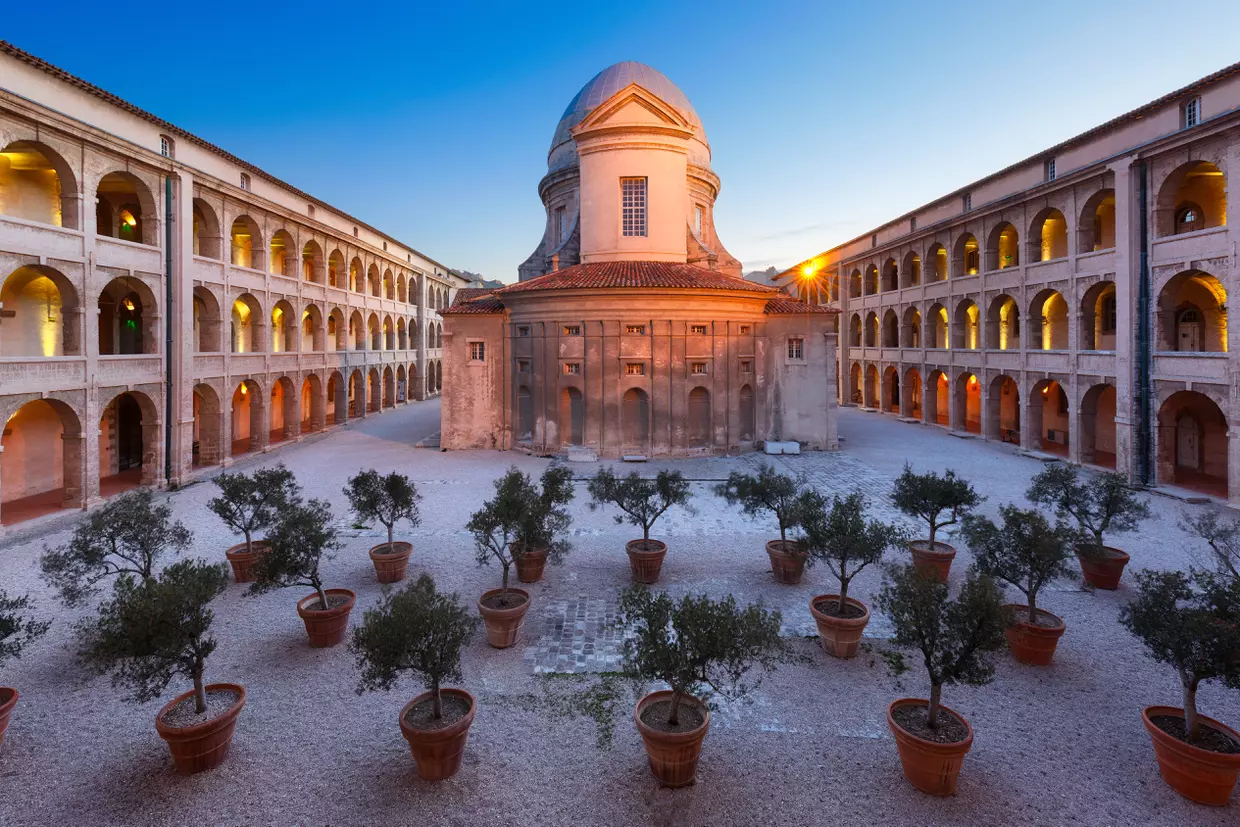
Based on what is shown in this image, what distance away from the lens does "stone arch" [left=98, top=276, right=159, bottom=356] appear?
72.8ft

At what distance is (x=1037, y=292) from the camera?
2825 cm

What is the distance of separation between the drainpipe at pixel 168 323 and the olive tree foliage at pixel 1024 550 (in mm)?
26265

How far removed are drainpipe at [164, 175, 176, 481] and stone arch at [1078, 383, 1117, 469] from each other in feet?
120

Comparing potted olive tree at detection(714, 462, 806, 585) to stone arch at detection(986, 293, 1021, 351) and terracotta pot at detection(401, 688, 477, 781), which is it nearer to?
terracotta pot at detection(401, 688, 477, 781)

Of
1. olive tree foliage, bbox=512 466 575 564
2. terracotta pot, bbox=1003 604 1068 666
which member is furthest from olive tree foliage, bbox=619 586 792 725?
terracotta pot, bbox=1003 604 1068 666

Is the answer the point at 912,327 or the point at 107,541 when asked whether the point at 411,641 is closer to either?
the point at 107,541

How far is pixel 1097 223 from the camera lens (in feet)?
88.8

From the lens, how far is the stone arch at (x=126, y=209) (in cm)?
2198

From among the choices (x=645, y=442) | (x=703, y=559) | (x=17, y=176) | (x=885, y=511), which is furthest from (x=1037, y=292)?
(x=17, y=176)

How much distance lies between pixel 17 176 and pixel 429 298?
135 feet

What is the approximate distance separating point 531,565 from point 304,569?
480 centimetres

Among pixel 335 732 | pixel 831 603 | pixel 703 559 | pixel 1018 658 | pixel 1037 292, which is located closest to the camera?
pixel 335 732

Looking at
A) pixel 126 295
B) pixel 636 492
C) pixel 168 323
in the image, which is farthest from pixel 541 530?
pixel 126 295

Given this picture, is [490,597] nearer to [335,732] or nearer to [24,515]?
[335,732]
